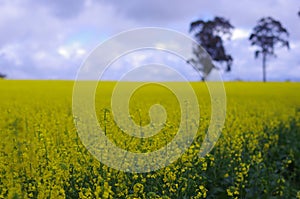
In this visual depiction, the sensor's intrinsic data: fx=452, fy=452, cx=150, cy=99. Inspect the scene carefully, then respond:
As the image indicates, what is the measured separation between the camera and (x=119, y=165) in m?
5.00

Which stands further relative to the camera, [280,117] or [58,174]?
[280,117]

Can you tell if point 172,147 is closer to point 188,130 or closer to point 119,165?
point 119,165

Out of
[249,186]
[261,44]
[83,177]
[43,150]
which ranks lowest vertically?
[249,186]

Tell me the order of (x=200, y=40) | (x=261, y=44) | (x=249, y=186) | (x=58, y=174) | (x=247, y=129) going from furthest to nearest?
1. (x=200, y=40)
2. (x=261, y=44)
3. (x=247, y=129)
4. (x=249, y=186)
5. (x=58, y=174)

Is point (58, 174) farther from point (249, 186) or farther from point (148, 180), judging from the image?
point (249, 186)

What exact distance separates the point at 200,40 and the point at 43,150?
35684mm

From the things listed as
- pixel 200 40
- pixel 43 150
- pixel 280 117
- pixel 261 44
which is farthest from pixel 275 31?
pixel 43 150

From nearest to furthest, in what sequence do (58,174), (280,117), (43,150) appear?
1. (58,174)
2. (43,150)
3. (280,117)

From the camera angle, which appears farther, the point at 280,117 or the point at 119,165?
the point at 280,117

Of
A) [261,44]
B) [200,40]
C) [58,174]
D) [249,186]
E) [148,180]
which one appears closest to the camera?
[58,174]

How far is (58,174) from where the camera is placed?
4305 mm

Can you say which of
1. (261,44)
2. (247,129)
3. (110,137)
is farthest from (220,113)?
(261,44)

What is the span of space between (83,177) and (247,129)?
5.19m

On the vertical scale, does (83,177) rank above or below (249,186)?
above
